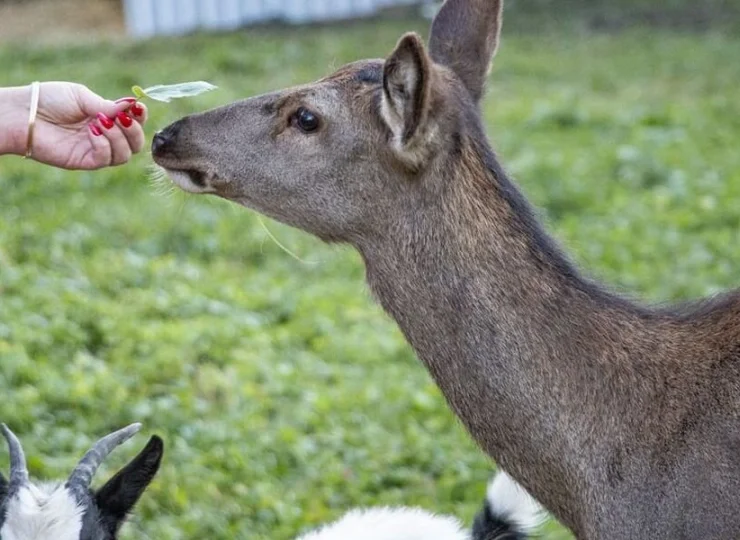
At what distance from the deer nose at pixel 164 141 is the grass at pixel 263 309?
106cm

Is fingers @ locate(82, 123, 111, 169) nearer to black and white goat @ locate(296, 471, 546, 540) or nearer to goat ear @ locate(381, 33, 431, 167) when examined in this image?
goat ear @ locate(381, 33, 431, 167)

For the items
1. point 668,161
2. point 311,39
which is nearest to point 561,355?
point 668,161

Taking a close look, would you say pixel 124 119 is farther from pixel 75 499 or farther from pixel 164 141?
pixel 75 499

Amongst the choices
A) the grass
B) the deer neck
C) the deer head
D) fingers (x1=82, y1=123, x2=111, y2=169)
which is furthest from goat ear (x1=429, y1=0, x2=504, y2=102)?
fingers (x1=82, y1=123, x2=111, y2=169)

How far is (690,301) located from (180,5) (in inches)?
586

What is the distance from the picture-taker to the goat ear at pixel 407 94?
438 centimetres

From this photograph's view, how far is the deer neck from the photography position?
4.56 meters

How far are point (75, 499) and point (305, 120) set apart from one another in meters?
1.40

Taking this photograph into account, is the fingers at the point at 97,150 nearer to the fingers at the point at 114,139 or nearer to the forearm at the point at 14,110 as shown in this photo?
the fingers at the point at 114,139

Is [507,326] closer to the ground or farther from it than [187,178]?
closer to the ground

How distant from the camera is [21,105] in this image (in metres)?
5.22

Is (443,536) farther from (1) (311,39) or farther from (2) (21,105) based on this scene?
(1) (311,39)

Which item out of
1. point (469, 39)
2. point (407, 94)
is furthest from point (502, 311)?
point (469, 39)

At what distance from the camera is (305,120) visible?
4.84m
